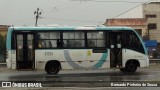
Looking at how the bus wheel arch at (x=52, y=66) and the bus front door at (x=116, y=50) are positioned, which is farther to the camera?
the bus front door at (x=116, y=50)

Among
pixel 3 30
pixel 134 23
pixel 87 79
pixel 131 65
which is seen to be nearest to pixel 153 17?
pixel 134 23

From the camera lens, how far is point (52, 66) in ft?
77.0

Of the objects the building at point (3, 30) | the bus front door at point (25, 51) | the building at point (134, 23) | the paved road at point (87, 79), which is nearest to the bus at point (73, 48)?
the bus front door at point (25, 51)

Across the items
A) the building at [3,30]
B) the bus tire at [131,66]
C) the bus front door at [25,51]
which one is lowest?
the bus tire at [131,66]

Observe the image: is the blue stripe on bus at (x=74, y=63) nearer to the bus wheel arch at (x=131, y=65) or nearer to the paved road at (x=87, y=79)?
the paved road at (x=87, y=79)

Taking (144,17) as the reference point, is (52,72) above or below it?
below

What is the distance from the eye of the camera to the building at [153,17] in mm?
77125

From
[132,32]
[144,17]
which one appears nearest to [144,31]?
[144,17]

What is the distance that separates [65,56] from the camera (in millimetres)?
23516

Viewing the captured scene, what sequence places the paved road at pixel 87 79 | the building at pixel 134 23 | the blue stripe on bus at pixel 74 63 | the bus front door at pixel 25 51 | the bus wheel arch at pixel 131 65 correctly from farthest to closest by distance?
the building at pixel 134 23
the bus wheel arch at pixel 131 65
the blue stripe on bus at pixel 74 63
the bus front door at pixel 25 51
the paved road at pixel 87 79

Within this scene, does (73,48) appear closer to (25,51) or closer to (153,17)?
(25,51)

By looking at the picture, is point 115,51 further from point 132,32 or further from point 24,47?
point 24,47

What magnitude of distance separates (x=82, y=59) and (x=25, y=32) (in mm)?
3418

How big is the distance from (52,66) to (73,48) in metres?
1.50
